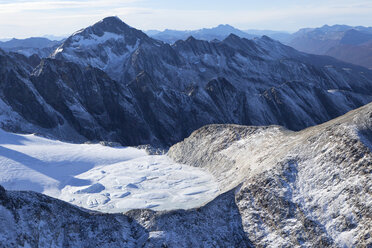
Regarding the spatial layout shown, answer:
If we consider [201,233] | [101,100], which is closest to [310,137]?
[201,233]

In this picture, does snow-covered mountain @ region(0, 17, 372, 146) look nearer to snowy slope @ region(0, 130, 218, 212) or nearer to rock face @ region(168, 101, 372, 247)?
snowy slope @ region(0, 130, 218, 212)

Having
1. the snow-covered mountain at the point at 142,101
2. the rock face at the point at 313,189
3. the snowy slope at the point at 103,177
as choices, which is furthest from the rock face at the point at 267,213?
the snow-covered mountain at the point at 142,101

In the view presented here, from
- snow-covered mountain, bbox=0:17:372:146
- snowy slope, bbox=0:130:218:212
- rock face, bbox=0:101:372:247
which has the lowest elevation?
snow-covered mountain, bbox=0:17:372:146

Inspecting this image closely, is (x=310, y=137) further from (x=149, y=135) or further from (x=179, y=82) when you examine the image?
(x=179, y=82)

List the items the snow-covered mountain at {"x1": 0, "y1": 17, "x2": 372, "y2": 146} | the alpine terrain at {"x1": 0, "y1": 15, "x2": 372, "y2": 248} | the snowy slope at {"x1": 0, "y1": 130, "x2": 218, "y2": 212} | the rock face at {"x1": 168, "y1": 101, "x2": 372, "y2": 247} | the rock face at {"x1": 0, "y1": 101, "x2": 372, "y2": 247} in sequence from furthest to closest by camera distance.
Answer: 1. the snow-covered mountain at {"x1": 0, "y1": 17, "x2": 372, "y2": 146}
2. the snowy slope at {"x1": 0, "y1": 130, "x2": 218, "y2": 212}
3. the alpine terrain at {"x1": 0, "y1": 15, "x2": 372, "y2": 248}
4. the rock face at {"x1": 168, "y1": 101, "x2": 372, "y2": 247}
5. the rock face at {"x1": 0, "y1": 101, "x2": 372, "y2": 247}

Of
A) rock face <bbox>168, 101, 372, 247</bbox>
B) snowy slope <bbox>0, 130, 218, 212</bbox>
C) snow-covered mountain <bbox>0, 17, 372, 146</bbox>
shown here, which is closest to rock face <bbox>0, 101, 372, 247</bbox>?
rock face <bbox>168, 101, 372, 247</bbox>

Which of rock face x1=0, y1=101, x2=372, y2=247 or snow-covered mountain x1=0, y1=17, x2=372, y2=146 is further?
snow-covered mountain x1=0, y1=17, x2=372, y2=146

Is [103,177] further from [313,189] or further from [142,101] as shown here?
[142,101]

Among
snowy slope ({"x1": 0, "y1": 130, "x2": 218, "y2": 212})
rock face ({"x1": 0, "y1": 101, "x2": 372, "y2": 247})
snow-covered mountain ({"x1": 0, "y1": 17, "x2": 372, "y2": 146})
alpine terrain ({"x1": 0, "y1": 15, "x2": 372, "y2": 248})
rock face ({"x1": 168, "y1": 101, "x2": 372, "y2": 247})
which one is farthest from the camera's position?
snow-covered mountain ({"x1": 0, "y1": 17, "x2": 372, "y2": 146})
